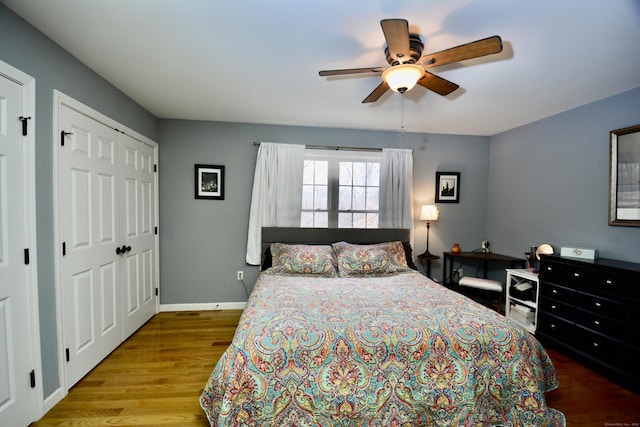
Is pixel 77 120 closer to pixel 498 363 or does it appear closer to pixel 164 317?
pixel 164 317

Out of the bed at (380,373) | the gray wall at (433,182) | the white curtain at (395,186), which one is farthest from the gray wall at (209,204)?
the bed at (380,373)

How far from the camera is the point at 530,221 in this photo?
3.26m

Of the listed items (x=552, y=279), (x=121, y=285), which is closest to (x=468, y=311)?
(x=552, y=279)

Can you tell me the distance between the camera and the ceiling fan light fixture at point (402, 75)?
161 centimetres

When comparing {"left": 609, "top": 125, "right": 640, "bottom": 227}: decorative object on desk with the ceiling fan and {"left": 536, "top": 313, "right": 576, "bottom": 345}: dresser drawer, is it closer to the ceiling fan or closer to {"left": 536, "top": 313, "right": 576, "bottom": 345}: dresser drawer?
{"left": 536, "top": 313, "right": 576, "bottom": 345}: dresser drawer

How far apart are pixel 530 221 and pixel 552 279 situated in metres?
0.92

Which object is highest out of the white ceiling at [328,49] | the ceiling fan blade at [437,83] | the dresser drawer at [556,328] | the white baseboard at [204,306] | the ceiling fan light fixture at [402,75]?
the white ceiling at [328,49]

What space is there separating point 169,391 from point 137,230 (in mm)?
1683

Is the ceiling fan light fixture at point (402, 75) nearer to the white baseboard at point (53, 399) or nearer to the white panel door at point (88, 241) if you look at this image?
the white panel door at point (88, 241)

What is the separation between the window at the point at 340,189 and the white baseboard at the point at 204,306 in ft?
4.54

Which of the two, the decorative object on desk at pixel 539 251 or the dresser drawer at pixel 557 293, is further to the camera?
the decorative object on desk at pixel 539 251

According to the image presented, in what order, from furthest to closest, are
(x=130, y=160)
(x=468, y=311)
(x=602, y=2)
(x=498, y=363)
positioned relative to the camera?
1. (x=130, y=160)
2. (x=468, y=311)
3. (x=498, y=363)
4. (x=602, y=2)

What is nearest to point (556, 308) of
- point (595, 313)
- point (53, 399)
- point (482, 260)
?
point (595, 313)

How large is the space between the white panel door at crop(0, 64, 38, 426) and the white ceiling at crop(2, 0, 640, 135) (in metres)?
0.64
